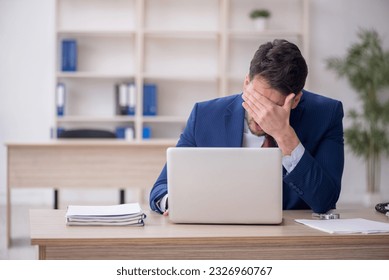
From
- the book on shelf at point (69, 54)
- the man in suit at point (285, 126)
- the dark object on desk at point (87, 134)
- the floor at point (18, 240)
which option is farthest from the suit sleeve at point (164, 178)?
the book on shelf at point (69, 54)

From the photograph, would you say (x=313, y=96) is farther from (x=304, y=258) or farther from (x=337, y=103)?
(x=304, y=258)

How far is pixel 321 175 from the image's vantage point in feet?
6.59

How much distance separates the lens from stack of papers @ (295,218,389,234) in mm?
1669

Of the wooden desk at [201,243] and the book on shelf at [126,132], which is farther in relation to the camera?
the book on shelf at [126,132]

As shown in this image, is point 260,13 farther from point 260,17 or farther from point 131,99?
point 131,99

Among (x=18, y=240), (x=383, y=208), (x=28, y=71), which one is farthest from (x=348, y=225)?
(x=28, y=71)

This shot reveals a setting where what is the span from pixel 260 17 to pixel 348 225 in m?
4.98

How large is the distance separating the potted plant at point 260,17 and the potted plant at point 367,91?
30.4 inches

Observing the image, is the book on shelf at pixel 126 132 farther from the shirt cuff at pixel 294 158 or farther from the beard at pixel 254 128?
the shirt cuff at pixel 294 158

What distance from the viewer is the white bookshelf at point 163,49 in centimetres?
651

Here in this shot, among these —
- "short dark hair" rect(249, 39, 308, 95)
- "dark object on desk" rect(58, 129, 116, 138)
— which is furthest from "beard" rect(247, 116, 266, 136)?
"dark object on desk" rect(58, 129, 116, 138)

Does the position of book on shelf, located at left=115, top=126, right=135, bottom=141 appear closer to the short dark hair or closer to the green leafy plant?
the green leafy plant

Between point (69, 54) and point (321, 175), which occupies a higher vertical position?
point (69, 54)

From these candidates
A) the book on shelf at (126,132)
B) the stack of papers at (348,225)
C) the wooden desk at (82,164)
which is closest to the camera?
the stack of papers at (348,225)
